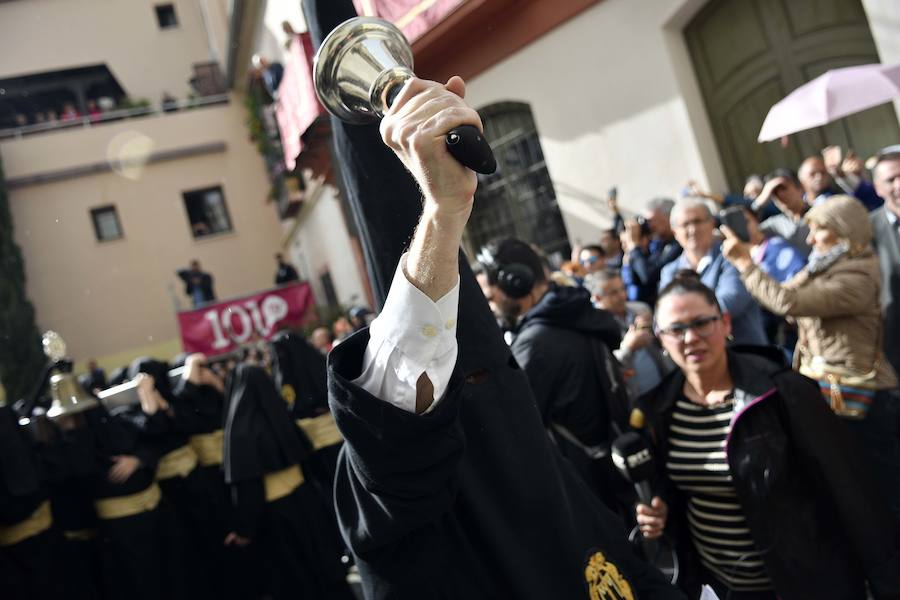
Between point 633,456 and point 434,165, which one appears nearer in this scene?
point 434,165

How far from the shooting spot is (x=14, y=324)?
21703mm

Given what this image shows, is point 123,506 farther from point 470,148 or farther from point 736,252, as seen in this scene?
point 470,148

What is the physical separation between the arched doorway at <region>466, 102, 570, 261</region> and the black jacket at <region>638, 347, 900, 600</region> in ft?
21.9

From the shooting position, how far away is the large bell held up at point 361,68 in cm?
122

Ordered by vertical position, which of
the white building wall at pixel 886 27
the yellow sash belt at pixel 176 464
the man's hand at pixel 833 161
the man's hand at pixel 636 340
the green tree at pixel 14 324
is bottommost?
the yellow sash belt at pixel 176 464

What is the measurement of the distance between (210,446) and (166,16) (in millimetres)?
23988

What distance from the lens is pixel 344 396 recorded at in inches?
45.6

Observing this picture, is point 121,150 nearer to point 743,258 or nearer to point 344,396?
point 743,258

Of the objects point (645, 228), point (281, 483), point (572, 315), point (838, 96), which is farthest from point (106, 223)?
point (572, 315)

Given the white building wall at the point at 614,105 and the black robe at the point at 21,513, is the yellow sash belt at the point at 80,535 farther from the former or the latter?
the white building wall at the point at 614,105

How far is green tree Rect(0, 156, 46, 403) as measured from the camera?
21.4 m

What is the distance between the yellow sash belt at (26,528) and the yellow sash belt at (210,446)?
1.18 metres

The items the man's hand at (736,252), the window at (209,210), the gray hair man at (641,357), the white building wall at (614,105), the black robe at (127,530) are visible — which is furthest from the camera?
the window at (209,210)

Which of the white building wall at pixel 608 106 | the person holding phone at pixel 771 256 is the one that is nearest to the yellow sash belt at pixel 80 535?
the person holding phone at pixel 771 256
